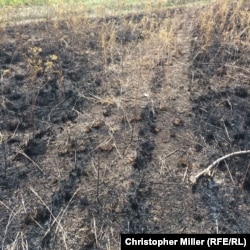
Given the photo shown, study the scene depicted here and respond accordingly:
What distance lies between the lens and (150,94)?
16.2ft

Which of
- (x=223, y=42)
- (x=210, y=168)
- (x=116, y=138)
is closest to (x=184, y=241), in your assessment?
(x=210, y=168)

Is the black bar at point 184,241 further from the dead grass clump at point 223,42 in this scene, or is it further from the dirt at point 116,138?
the dead grass clump at point 223,42

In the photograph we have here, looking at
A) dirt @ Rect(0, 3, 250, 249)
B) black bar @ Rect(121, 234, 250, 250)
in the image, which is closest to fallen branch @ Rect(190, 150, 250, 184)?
dirt @ Rect(0, 3, 250, 249)

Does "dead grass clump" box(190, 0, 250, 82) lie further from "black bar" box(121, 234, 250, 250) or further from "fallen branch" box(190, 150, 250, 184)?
"black bar" box(121, 234, 250, 250)

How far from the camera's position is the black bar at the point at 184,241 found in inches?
130

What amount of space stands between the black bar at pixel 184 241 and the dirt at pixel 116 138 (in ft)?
0.23

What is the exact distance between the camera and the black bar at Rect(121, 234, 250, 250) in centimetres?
330

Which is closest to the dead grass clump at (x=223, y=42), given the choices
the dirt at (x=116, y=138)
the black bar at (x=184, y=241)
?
the dirt at (x=116, y=138)

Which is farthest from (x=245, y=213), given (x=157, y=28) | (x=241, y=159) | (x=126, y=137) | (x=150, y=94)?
(x=157, y=28)

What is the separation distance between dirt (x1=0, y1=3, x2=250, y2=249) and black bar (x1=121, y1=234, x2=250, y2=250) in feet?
0.23

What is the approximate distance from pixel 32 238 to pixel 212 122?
8.30ft

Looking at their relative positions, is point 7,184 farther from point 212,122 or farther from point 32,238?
point 212,122

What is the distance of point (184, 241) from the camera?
A: 3.33 metres

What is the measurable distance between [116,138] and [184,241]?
1.44m
